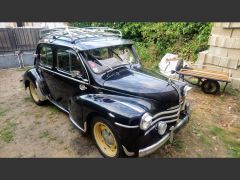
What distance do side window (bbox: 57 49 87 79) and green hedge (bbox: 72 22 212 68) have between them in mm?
5419

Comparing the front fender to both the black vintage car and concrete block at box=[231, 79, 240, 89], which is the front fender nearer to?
the black vintage car

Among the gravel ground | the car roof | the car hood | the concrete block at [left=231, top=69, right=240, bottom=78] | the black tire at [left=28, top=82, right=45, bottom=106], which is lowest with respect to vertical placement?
the gravel ground

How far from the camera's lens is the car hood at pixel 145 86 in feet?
12.0

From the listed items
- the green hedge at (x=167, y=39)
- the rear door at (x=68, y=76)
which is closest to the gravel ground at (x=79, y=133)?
the rear door at (x=68, y=76)

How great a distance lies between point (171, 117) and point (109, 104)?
46.4 inches

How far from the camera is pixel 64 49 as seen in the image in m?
4.58

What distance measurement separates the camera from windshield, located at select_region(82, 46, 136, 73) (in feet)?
13.7

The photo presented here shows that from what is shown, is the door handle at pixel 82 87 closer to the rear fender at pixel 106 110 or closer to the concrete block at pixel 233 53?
the rear fender at pixel 106 110

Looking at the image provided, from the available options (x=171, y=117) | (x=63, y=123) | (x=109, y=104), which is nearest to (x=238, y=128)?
(x=171, y=117)

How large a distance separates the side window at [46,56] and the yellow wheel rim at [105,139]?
2.32m

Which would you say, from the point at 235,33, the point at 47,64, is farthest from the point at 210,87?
the point at 47,64

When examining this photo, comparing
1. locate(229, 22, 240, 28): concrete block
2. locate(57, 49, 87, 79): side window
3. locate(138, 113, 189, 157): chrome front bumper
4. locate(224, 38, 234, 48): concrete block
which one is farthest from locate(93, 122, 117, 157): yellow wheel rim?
locate(229, 22, 240, 28): concrete block

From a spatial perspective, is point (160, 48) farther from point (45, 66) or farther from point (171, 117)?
point (171, 117)

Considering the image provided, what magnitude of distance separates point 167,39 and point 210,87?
423cm
